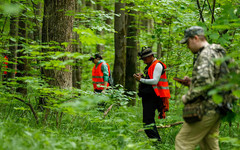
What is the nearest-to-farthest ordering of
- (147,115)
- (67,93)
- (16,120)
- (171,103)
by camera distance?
(67,93), (16,120), (147,115), (171,103)

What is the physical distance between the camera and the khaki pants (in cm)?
321

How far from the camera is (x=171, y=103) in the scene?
7.86m

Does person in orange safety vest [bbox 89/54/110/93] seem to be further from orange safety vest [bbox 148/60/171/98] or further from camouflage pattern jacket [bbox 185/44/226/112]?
camouflage pattern jacket [bbox 185/44/226/112]

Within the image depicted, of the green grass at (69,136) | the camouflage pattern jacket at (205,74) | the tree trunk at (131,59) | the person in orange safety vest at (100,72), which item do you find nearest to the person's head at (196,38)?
the camouflage pattern jacket at (205,74)

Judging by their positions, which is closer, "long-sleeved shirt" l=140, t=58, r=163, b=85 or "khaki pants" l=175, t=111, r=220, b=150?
"khaki pants" l=175, t=111, r=220, b=150

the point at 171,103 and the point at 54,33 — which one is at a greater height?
the point at 54,33

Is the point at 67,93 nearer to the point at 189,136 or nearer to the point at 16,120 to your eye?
the point at 16,120

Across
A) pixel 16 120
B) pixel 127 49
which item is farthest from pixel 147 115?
pixel 127 49

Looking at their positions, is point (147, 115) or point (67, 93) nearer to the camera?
point (67, 93)

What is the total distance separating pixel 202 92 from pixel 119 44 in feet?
24.1

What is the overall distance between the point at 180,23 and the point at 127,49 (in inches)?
187

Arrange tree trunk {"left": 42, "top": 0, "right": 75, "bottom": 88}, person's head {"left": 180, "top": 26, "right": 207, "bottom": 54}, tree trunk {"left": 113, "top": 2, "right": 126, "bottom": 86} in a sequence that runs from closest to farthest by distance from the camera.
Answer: person's head {"left": 180, "top": 26, "right": 207, "bottom": 54}, tree trunk {"left": 42, "top": 0, "right": 75, "bottom": 88}, tree trunk {"left": 113, "top": 2, "right": 126, "bottom": 86}

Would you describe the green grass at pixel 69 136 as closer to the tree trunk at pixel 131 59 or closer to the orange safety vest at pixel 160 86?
the orange safety vest at pixel 160 86

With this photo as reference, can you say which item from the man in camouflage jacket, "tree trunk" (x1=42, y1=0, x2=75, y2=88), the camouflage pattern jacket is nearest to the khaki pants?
the man in camouflage jacket
